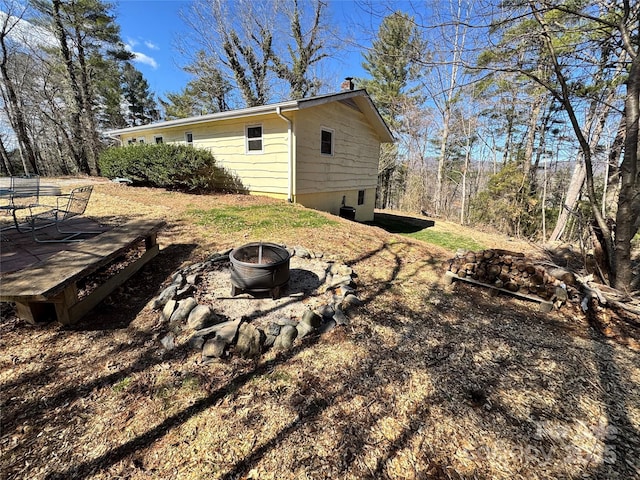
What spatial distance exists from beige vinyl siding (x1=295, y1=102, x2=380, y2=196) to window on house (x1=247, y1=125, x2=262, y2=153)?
1.51 m

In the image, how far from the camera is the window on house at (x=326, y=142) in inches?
386

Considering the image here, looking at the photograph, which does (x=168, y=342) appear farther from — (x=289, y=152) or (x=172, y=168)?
(x=172, y=168)

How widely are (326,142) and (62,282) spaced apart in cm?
896

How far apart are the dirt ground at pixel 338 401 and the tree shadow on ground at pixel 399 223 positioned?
816 centimetres

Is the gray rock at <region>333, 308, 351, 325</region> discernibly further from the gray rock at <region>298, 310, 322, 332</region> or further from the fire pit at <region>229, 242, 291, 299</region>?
the fire pit at <region>229, 242, 291, 299</region>

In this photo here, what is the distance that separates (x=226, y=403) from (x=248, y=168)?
863 cm

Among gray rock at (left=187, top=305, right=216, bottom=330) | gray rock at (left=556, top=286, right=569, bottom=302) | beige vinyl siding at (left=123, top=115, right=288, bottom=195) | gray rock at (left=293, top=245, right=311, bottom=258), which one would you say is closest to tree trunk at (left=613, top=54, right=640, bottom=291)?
gray rock at (left=556, top=286, right=569, bottom=302)

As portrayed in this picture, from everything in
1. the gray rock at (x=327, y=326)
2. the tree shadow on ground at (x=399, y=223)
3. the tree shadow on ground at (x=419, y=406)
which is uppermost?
the gray rock at (x=327, y=326)

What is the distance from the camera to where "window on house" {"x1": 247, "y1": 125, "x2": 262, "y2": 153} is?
9195 millimetres

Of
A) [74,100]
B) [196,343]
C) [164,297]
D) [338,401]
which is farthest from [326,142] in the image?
[74,100]

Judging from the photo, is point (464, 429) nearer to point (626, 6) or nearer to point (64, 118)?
point (626, 6)

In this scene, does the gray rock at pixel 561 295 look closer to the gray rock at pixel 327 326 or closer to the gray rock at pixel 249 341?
the gray rock at pixel 327 326

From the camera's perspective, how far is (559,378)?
242 centimetres

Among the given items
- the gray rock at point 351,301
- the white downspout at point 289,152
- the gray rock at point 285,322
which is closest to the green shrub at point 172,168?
the white downspout at point 289,152
